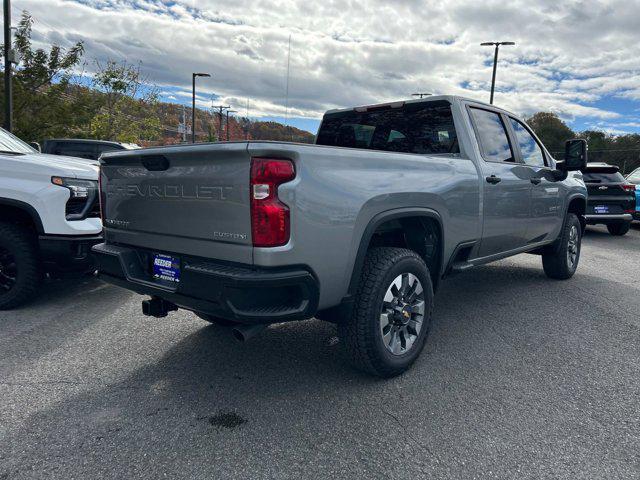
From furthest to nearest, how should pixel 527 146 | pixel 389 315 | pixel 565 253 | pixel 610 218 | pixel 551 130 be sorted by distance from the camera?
pixel 551 130
pixel 610 218
pixel 565 253
pixel 527 146
pixel 389 315

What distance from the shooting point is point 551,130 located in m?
58.8

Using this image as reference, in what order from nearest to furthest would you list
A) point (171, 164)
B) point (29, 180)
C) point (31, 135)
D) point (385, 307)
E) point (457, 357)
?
point (171, 164) → point (385, 307) → point (457, 357) → point (29, 180) → point (31, 135)

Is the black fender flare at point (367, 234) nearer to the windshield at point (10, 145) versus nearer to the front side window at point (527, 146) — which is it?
the front side window at point (527, 146)

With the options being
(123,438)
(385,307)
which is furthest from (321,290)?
(123,438)

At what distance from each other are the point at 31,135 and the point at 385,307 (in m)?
15.0

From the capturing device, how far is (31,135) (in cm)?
1434

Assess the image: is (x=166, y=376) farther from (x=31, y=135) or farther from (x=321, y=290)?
(x=31, y=135)

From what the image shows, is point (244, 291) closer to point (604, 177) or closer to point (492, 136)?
point (492, 136)

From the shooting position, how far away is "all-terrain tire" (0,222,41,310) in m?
4.25

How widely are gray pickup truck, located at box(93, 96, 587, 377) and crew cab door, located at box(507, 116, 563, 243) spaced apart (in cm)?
64

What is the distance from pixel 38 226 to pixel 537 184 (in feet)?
15.7

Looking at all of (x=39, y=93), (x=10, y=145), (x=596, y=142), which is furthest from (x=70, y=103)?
(x=596, y=142)

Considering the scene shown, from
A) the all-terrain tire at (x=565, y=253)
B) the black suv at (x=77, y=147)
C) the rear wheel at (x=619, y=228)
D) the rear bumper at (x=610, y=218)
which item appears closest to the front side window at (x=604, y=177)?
the rear bumper at (x=610, y=218)

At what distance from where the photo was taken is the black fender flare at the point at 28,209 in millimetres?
4207
